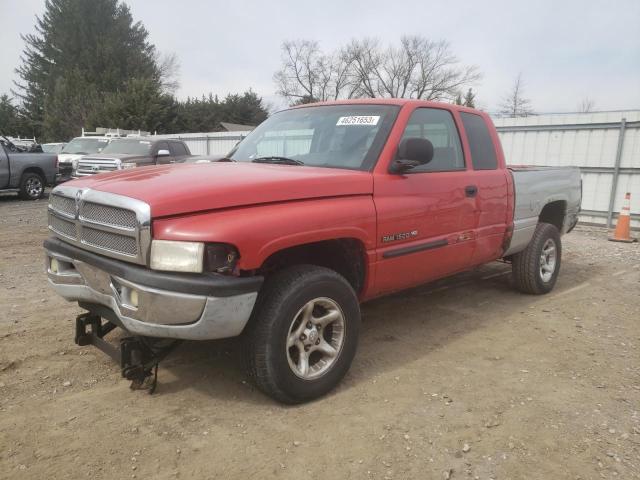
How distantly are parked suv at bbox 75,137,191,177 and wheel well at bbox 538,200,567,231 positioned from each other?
28.1ft

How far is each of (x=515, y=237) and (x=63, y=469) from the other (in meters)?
4.16

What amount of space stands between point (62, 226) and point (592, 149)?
1074 centimetres

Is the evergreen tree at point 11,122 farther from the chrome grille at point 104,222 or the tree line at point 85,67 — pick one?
the chrome grille at point 104,222

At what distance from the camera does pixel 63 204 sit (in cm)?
319

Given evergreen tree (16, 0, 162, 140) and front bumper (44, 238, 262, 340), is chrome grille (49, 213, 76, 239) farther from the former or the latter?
evergreen tree (16, 0, 162, 140)

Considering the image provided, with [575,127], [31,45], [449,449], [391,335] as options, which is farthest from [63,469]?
[31,45]

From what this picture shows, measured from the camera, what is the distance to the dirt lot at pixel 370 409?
96.8 inches

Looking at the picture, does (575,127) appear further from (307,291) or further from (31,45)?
(31,45)

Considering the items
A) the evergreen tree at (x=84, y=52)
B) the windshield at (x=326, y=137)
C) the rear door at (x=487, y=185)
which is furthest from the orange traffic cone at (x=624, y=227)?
the evergreen tree at (x=84, y=52)

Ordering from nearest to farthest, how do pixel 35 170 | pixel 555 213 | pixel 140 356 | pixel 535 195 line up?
pixel 140 356
pixel 535 195
pixel 555 213
pixel 35 170

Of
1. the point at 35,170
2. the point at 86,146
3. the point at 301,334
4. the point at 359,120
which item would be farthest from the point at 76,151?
the point at 301,334

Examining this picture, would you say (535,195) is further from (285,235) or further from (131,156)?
(131,156)

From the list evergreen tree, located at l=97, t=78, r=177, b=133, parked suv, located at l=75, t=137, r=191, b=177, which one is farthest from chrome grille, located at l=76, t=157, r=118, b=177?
evergreen tree, located at l=97, t=78, r=177, b=133

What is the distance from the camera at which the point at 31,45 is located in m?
50.9
